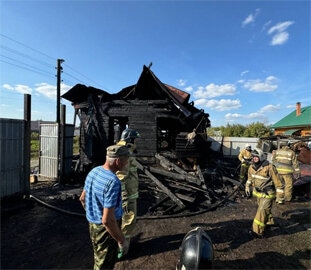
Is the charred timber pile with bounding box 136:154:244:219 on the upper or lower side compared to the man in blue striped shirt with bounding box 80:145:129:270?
lower

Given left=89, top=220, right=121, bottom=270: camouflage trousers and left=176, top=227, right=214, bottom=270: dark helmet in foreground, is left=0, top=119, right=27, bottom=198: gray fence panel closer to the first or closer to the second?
left=89, top=220, right=121, bottom=270: camouflage trousers

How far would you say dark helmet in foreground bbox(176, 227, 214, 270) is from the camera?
2.80m

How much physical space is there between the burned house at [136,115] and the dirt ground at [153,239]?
12.9 ft

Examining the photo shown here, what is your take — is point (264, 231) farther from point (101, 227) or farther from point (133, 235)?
point (101, 227)

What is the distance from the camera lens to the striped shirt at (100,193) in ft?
7.96

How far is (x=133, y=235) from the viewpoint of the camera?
5.12 meters

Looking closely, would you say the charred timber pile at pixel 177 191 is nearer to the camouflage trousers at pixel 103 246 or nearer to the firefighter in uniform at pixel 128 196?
the firefighter in uniform at pixel 128 196

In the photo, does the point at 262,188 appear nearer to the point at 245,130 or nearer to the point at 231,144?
the point at 231,144

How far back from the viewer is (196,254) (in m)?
2.82

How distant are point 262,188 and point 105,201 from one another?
4.08 meters

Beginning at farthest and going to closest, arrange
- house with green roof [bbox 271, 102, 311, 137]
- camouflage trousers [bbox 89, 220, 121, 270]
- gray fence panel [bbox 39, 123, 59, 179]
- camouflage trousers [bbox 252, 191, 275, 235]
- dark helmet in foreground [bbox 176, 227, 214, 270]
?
house with green roof [bbox 271, 102, 311, 137]
gray fence panel [bbox 39, 123, 59, 179]
camouflage trousers [bbox 252, 191, 275, 235]
dark helmet in foreground [bbox 176, 227, 214, 270]
camouflage trousers [bbox 89, 220, 121, 270]

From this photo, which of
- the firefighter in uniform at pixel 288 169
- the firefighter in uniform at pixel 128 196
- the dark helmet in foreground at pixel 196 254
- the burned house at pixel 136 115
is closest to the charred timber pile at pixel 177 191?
the burned house at pixel 136 115

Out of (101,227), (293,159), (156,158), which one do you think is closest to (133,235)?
(101,227)

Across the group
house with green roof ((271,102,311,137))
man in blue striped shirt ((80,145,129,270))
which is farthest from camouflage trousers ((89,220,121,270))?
house with green roof ((271,102,311,137))
